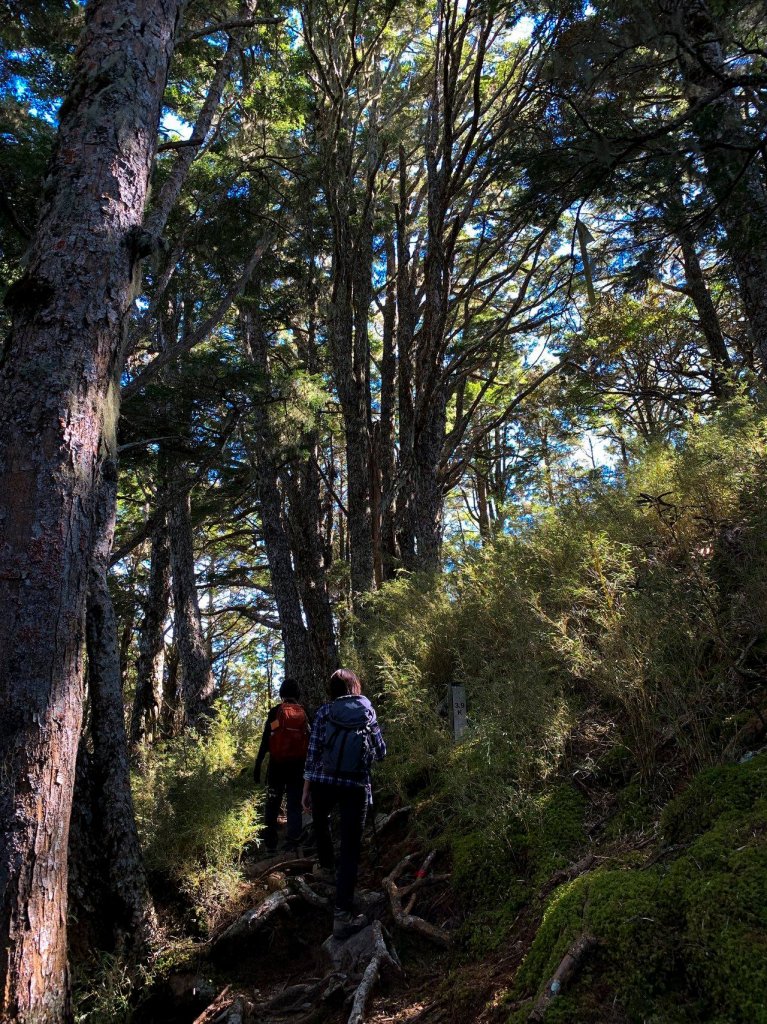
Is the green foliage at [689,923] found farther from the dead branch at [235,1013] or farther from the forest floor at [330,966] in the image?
the dead branch at [235,1013]

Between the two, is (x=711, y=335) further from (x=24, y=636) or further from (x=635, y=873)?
(x=24, y=636)

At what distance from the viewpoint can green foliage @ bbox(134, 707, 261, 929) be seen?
5.29m

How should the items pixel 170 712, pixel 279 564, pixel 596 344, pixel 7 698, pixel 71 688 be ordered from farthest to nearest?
1. pixel 170 712
2. pixel 596 344
3. pixel 279 564
4. pixel 71 688
5. pixel 7 698

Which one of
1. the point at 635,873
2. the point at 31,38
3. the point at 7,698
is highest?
the point at 31,38

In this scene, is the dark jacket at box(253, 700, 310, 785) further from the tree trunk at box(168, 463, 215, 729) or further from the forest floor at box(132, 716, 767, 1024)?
the tree trunk at box(168, 463, 215, 729)

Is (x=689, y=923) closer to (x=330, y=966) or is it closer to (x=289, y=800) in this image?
(x=330, y=966)

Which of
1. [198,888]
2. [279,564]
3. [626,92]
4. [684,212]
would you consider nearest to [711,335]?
[626,92]

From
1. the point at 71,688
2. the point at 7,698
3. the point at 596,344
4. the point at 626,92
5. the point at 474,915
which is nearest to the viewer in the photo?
→ the point at 7,698

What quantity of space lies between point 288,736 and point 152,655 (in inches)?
293

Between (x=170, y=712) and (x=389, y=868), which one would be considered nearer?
(x=389, y=868)

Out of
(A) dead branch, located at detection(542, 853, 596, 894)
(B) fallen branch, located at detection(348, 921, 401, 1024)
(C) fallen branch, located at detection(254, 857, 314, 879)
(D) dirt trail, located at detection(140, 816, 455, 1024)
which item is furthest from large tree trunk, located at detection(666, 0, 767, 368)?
(C) fallen branch, located at detection(254, 857, 314, 879)

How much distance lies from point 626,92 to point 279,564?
28.3ft

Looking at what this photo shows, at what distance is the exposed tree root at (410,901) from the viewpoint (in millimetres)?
3844

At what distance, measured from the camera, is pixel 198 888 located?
207 inches
